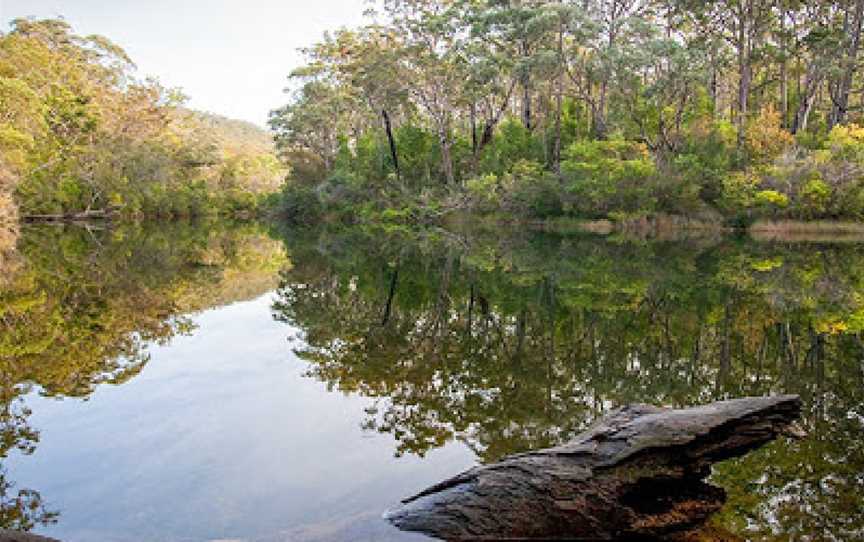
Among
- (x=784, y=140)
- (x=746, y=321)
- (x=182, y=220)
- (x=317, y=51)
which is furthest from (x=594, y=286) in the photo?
(x=182, y=220)

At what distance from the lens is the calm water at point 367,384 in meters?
4.32

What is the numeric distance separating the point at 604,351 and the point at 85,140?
47538 millimetres

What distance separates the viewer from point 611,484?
379 centimetres

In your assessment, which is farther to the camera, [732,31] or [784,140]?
[732,31]

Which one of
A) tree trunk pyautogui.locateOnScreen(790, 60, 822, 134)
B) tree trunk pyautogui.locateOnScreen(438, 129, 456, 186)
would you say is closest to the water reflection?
tree trunk pyautogui.locateOnScreen(790, 60, 822, 134)

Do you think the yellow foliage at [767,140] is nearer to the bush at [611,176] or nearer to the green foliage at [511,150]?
the bush at [611,176]

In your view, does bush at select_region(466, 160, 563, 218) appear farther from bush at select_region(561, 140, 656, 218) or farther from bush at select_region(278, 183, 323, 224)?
bush at select_region(278, 183, 323, 224)

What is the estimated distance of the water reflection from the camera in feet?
15.2

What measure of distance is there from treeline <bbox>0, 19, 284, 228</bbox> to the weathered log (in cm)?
3370

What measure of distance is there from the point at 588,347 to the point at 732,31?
30.6m

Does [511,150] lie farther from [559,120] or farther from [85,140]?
[85,140]

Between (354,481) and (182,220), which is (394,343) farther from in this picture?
(182,220)

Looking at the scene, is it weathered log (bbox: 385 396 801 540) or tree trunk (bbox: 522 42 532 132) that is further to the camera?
→ tree trunk (bbox: 522 42 532 132)

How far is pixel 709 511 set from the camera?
12.8 feet
